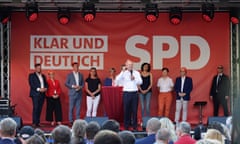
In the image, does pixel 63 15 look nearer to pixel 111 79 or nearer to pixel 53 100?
pixel 111 79

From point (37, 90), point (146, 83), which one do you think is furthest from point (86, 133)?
point (37, 90)

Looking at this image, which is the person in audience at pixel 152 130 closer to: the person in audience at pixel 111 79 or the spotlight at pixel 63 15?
the person in audience at pixel 111 79

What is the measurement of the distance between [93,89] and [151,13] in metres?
2.71

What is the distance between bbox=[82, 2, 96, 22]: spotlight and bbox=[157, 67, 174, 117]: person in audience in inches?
103

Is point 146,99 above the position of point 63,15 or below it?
below

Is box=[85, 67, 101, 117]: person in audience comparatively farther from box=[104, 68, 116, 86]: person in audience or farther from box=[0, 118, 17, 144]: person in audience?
box=[0, 118, 17, 144]: person in audience

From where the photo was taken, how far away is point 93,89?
1476 centimetres

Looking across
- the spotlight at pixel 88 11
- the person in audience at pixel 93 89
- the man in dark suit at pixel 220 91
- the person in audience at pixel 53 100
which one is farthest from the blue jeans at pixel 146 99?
the spotlight at pixel 88 11

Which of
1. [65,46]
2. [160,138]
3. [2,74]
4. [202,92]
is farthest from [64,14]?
[160,138]

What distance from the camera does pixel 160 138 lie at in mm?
5305

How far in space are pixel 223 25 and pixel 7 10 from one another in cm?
643

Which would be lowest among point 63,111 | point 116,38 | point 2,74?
point 63,111

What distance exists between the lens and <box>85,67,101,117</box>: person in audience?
14734mm

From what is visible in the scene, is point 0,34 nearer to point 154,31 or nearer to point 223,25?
point 154,31
